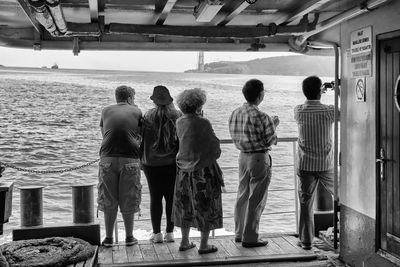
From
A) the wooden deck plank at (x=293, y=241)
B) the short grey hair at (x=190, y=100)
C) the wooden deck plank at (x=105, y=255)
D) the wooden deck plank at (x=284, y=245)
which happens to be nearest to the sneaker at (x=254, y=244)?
the wooden deck plank at (x=284, y=245)

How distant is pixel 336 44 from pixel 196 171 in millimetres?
1750

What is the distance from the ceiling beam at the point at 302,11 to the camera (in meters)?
4.05

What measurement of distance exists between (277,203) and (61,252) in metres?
19.8

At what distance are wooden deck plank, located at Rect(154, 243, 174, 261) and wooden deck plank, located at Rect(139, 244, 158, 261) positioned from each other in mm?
36

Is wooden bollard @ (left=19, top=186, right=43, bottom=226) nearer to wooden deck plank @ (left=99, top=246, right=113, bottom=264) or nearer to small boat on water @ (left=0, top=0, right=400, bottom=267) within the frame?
wooden deck plank @ (left=99, top=246, right=113, bottom=264)

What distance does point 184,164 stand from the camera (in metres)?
4.63

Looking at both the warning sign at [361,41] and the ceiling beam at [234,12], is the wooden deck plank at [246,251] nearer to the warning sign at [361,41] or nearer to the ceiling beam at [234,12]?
the warning sign at [361,41]

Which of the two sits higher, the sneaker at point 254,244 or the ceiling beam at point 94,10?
the ceiling beam at point 94,10

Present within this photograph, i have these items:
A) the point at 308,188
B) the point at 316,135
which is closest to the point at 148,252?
the point at 308,188

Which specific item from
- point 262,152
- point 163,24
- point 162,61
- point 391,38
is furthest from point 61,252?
point 162,61

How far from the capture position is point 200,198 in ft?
15.2

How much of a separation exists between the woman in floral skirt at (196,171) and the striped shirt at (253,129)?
268 millimetres

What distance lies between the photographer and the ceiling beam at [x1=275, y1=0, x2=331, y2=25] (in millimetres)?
4047

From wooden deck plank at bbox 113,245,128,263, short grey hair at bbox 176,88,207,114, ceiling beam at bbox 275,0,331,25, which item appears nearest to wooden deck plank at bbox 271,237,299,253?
wooden deck plank at bbox 113,245,128,263
